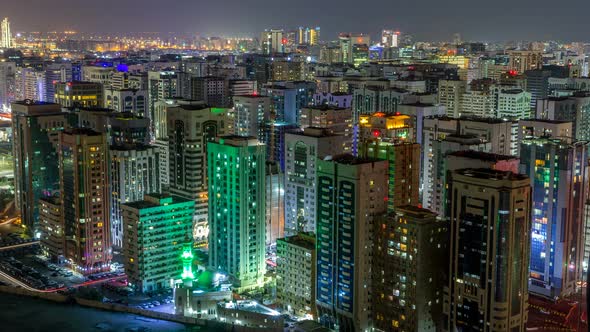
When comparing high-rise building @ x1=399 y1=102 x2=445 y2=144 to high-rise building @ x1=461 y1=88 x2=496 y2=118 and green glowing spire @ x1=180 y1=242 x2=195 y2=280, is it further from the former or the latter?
green glowing spire @ x1=180 y1=242 x2=195 y2=280

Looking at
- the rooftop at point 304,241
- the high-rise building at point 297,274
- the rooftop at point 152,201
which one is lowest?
the high-rise building at point 297,274

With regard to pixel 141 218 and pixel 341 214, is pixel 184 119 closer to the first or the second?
pixel 141 218

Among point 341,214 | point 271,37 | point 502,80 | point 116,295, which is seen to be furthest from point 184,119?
point 271,37

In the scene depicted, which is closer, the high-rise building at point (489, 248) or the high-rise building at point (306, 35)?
the high-rise building at point (489, 248)

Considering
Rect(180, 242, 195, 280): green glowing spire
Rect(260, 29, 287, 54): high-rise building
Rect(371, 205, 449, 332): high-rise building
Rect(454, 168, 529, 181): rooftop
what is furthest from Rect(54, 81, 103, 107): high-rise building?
Rect(260, 29, 287, 54): high-rise building

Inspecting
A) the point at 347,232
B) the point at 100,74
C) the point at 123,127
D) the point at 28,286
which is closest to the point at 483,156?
the point at 347,232

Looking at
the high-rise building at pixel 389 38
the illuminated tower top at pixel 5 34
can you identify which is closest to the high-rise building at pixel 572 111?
the high-rise building at pixel 389 38

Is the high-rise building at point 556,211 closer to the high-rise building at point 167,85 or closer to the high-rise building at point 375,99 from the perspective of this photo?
the high-rise building at point 375,99

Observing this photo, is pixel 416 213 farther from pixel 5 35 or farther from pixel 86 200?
pixel 5 35
